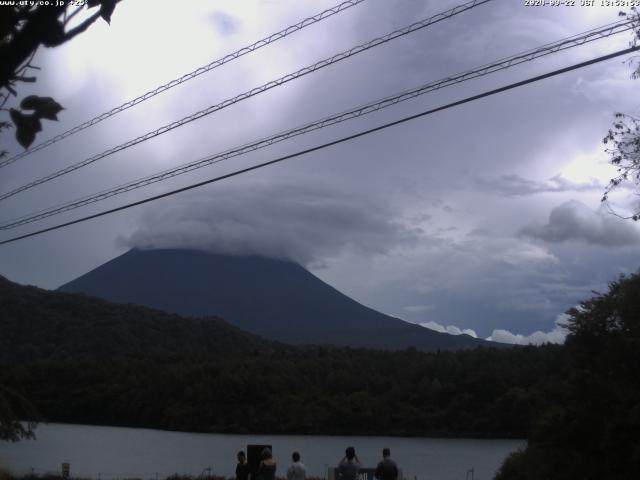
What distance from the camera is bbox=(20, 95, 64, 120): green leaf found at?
3.58 meters

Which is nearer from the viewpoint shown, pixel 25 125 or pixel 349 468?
pixel 25 125

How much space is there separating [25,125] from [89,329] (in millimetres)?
112605

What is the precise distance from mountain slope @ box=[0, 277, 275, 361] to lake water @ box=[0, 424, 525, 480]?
25802mm

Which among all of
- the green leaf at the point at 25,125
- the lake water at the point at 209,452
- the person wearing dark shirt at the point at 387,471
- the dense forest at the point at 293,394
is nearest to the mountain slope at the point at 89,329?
the dense forest at the point at 293,394

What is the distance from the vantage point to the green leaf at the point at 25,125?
3.56 m

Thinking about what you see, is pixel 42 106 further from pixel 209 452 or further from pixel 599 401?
pixel 209 452

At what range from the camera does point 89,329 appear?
112 meters

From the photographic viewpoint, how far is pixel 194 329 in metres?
123

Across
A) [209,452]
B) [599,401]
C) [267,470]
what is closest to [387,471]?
[267,470]

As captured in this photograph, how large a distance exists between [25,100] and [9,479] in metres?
21.6

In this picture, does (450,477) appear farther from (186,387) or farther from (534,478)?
(186,387)

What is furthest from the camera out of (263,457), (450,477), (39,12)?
(450,477)

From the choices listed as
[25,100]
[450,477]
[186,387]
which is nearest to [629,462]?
[25,100]

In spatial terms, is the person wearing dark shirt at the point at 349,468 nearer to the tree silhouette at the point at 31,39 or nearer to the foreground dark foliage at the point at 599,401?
the foreground dark foliage at the point at 599,401
